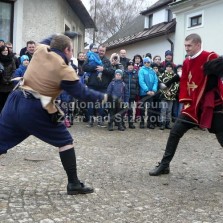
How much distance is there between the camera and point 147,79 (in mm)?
9164

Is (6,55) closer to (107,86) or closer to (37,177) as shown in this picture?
(107,86)

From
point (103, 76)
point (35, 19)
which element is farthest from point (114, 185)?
point (35, 19)

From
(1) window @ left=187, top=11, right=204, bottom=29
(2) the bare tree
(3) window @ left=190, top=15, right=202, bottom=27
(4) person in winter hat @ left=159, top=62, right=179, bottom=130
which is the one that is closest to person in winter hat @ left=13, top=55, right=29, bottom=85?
(4) person in winter hat @ left=159, top=62, right=179, bottom=130

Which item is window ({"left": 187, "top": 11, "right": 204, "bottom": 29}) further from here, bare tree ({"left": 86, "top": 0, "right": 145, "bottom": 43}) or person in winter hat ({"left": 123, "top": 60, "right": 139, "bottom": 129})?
bare tree ({"left": 86, "top": 0, "right": 145, "bottom": 43})

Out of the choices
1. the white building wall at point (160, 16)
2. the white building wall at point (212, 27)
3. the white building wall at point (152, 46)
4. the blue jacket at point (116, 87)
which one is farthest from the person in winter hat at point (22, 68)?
the white building wall at point (160, 16)

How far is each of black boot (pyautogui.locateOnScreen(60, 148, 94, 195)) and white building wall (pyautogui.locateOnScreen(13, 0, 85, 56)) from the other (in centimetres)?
798

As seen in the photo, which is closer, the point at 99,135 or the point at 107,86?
the point at 99,135

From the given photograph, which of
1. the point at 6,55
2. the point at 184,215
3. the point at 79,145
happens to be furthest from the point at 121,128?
the point at 184,215

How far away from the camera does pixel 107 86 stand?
9.16 metres

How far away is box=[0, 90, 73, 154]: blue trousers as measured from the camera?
155 inches

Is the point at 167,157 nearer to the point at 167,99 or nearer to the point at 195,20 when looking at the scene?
the point at 167,99

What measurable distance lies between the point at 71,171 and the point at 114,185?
2.17 ft

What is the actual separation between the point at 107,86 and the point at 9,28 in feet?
14.0

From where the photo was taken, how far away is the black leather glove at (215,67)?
456 cm
